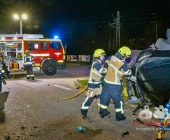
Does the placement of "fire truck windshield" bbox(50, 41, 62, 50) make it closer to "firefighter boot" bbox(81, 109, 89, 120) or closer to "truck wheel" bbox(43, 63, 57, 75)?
"truck wheel" bbox(43, 63, 57, 75)

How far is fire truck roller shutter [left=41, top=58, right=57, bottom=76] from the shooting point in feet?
49.5

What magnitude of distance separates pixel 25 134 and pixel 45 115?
135 cm

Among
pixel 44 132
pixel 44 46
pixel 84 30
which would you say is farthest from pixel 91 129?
pixel 84 30

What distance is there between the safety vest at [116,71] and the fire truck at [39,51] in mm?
10497

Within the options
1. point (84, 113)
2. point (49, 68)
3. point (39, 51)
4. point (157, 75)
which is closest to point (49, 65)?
point (49, 68)

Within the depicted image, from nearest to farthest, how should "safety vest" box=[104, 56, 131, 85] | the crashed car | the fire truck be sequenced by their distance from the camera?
the crashed car
"safety vest" box=[104, 56, 131, 85]
the fire truck

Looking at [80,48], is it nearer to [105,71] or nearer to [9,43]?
[9,43]

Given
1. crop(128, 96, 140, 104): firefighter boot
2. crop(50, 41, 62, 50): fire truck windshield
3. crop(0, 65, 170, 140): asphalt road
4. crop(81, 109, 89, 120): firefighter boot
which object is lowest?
crop(0, 65, 170, 140): asphalt road

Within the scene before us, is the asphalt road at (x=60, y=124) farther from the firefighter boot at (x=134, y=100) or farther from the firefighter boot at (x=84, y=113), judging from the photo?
the firefighter boot at (x=134, y=100)

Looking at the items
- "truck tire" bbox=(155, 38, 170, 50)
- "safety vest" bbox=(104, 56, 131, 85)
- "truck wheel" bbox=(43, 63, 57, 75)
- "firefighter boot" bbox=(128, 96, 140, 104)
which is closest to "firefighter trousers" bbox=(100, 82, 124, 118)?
"safety vest" bbox=(104, 56, 131, 85)

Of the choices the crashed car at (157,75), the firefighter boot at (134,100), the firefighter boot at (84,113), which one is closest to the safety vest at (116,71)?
the crashed car at (157,75)

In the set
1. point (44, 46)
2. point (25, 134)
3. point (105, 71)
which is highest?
point (44, 46)

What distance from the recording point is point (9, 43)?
1508 centimetres

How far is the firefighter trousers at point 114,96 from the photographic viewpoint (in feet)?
16.3
